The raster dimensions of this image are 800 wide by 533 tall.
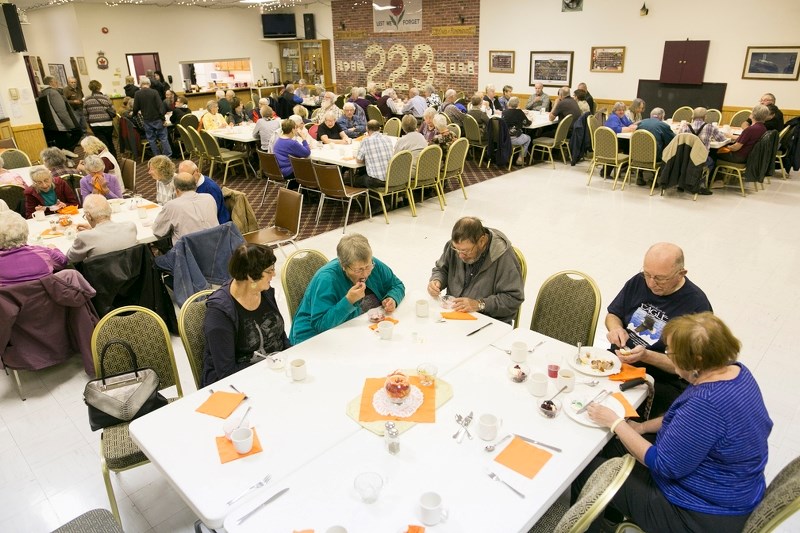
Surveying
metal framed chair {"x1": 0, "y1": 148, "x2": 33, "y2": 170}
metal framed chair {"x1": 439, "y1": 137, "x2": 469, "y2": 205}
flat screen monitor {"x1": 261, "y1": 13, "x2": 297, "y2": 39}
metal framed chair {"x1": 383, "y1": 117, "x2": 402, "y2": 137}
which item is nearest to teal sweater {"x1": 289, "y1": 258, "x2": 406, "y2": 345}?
metal framed chair {"x1": 439, "y1": 137, "x2": 469, "y2": 205}

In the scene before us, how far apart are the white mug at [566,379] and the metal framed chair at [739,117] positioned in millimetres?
8264

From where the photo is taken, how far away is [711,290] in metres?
4.45

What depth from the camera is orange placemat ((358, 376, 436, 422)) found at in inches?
77.4

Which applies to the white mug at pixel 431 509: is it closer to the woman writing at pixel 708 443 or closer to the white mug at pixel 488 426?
the white mug at pixel 488 426

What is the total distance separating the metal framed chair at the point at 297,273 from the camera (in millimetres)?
3057

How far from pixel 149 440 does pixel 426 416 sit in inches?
39.7

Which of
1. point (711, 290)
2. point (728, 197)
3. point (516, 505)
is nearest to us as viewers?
point (516, 505)

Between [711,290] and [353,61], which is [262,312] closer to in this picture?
[711,290]

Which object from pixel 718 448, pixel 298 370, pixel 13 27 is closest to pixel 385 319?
pixel 298 370

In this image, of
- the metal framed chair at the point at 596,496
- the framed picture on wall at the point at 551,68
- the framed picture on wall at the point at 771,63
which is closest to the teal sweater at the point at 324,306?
the metal framed chair at the point at 596,496

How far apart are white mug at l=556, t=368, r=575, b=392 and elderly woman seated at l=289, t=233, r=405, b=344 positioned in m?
0.93

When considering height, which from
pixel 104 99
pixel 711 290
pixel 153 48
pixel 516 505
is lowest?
pixel 711 290

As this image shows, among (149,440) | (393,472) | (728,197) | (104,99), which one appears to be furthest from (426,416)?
(104,99)

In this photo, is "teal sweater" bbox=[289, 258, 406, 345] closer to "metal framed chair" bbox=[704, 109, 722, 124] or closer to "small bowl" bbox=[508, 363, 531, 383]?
"small bowl" bbox=[508, 363, 531, 383]
